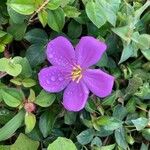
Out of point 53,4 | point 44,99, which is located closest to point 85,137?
point 44,99

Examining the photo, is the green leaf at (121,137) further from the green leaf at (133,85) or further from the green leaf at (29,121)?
the green leaf at (29,121)

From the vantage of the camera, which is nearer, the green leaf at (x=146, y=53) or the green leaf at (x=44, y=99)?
the green leaf at (x=44, y=99)

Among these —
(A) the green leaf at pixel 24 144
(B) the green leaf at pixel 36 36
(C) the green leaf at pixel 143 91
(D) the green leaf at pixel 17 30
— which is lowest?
(A) the green leaf at pixel 24 144

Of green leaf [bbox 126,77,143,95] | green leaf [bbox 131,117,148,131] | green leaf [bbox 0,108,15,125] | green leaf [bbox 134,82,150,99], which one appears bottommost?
green leaf [bbox 131,117,148,131]

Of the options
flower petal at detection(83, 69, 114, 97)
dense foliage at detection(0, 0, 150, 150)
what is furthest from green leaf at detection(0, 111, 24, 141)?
flower petal at detection(83, 69, 114, 97)

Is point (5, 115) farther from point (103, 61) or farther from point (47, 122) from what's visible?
point (103, 61)

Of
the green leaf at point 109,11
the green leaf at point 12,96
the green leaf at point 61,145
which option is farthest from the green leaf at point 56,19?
the green leaf at point 61,145

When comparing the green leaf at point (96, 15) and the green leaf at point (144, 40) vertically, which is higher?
the green leaf at point (96, 15)

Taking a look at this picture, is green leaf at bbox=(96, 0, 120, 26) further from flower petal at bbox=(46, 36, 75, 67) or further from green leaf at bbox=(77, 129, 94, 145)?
green leaf at bbox=(77, 129, 94, 145)
